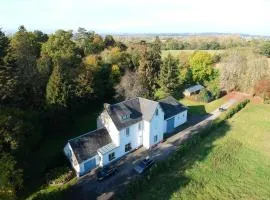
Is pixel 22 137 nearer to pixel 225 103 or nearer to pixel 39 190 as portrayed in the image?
pixel 39 190

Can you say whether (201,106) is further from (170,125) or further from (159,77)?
(170,125)

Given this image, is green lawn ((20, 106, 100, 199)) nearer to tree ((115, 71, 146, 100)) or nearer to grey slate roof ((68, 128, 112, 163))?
grey slate roof ((68, 128, 112, 163))

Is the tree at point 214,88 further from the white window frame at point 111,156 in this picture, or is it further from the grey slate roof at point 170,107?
the white window frame at point 111,156

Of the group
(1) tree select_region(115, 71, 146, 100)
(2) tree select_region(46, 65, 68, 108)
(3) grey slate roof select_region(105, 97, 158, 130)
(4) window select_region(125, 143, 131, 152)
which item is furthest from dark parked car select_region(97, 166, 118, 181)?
(1) tree select_region(115, 71, 146, 100)

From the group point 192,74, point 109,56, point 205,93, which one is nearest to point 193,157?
point 205,93

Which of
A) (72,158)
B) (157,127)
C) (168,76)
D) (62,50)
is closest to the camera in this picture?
(72,158)

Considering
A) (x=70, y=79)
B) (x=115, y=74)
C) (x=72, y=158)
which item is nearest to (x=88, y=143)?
(x=72, y=158)
